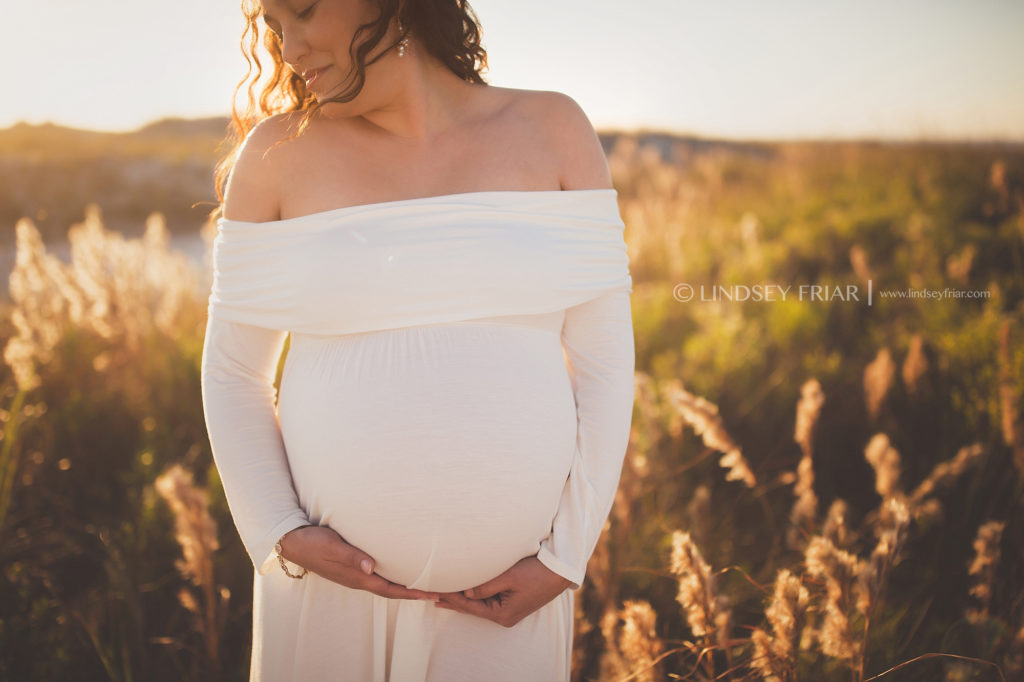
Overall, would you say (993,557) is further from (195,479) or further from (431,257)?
(195,479)

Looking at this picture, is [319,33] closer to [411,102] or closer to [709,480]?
[411,102]

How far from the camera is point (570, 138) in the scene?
1.58 meters

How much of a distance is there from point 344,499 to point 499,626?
46cm

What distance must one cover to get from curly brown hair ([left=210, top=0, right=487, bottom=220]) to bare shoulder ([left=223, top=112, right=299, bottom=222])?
8 centimetres

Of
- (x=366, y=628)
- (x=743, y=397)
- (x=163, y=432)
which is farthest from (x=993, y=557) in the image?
(x=163, y=432)

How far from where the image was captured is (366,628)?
146 cm

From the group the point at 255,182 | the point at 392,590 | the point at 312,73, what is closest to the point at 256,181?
the point at 255,182

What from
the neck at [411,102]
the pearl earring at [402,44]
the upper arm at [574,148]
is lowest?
the upper arm at [574,148]

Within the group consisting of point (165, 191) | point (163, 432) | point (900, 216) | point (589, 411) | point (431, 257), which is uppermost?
point (165, 191)

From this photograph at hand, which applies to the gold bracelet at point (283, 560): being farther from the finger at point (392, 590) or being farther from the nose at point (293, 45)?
the nose at point (293, 45)

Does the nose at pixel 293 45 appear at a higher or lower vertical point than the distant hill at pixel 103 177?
lower

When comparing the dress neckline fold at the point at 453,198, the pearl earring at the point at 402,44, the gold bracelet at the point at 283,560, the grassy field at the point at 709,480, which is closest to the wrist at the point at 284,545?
the gold bracelet at the point at 283,560

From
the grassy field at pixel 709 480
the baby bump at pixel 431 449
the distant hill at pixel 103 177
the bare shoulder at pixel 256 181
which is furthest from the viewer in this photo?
the distant hill at pixel 103 177

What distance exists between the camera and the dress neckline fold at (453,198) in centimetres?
144
